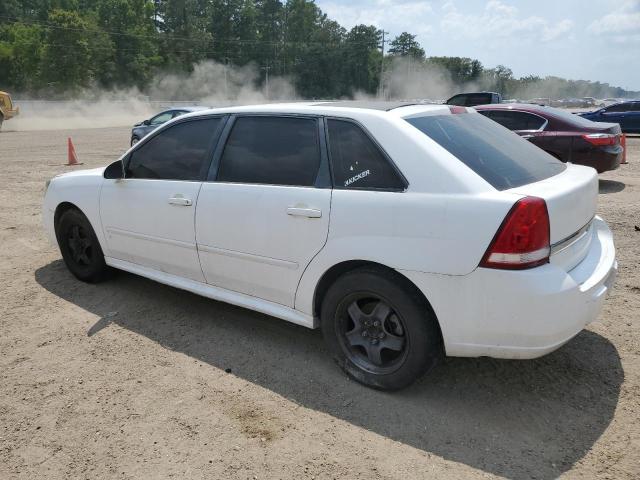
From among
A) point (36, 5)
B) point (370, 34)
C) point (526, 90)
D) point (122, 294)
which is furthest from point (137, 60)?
point (526, 90)

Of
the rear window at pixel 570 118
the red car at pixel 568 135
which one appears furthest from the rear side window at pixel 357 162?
the rear window at pixel 570 118

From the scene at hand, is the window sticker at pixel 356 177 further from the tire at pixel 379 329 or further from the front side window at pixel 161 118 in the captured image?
the front side window at pixel 161 118

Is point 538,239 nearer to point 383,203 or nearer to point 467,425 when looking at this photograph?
point 383,203

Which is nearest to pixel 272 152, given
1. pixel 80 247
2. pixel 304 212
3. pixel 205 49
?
pixel 304 212

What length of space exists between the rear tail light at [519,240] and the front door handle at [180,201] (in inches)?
85.5

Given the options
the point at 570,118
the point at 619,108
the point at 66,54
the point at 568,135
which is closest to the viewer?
the point at 568,135

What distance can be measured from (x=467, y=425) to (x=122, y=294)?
3246mm

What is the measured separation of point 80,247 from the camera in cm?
499

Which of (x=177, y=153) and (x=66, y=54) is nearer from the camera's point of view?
(x=177, y=153)

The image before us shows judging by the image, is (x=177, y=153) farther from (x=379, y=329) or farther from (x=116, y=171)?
(x=379, y=329)

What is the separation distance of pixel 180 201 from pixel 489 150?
2.19 meters

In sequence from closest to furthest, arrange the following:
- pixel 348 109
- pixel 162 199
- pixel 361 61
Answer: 1. pixel 348 109
2. pixel 162 199
3. pixel 361 61

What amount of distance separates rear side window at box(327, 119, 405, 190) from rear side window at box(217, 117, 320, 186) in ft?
0.46

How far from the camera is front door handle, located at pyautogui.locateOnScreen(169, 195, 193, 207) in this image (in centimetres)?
382
